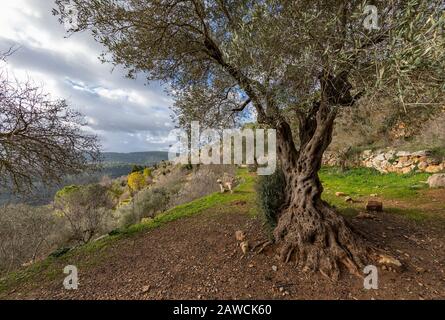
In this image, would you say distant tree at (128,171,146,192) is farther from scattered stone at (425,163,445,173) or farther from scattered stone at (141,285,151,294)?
scattered stone at (425,163,445,173)

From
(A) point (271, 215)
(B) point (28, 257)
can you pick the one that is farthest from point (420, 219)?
(B) point (28, 257)

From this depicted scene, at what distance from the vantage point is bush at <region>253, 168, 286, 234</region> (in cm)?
596

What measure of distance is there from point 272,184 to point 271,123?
1.65m

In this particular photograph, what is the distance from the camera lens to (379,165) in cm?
1669

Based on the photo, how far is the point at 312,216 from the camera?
5.29m

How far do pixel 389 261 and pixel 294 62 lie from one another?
4.38 m

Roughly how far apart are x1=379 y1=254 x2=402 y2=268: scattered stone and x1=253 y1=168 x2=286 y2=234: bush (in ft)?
7.55

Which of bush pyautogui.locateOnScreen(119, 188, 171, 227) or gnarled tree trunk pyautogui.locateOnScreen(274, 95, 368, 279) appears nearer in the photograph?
gnarled tree trunk pyautogui.locateOnScreen(274, 95, 368, 279)

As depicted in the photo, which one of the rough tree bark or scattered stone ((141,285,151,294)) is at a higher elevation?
the rough tree bark

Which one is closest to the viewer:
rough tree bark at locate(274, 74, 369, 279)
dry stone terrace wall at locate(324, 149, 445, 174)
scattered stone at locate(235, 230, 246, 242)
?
rough tree bark at locate(274, 74, 369, 279)

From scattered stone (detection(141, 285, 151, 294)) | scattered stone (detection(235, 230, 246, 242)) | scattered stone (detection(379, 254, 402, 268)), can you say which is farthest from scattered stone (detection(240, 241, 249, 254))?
scattered stone (detection(379, 254, 402, 268))

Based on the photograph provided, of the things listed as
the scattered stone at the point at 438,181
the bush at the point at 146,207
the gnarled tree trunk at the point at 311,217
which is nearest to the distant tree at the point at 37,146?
the gnarled tree trunk at the point at 311,217
